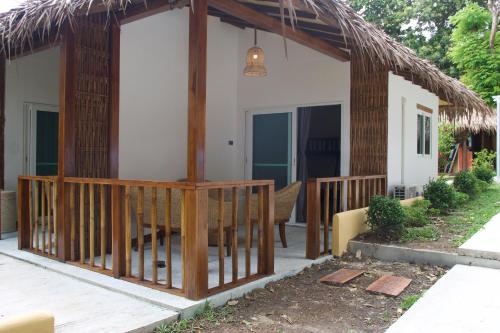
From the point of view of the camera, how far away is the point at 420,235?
5.23 metres

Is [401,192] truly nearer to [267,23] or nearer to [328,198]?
[328,198]

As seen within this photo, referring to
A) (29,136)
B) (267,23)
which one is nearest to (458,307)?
(267,23)

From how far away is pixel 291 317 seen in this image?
3.19 m

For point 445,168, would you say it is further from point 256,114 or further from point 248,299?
point 248,299

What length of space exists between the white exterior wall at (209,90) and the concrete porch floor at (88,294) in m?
1.73

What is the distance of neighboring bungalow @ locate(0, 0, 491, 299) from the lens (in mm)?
3580

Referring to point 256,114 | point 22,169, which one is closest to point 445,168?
point 256,114

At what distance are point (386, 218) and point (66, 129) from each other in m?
3.66

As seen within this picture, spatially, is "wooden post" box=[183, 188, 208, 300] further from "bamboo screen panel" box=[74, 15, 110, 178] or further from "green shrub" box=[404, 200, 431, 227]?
"green shrub" box=[404, 200, 431, 227]

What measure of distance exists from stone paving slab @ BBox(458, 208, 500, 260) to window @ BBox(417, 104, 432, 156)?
286 cm

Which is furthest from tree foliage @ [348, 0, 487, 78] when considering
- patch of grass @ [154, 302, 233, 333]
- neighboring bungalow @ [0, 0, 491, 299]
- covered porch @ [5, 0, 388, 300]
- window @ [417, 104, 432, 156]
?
patch of grass @ [154, 302, 233, 333]

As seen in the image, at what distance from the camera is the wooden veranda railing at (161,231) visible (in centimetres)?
326

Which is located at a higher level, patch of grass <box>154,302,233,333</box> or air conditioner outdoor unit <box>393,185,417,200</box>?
air conditioner outdoor unit <box>393,185,417,200</box>

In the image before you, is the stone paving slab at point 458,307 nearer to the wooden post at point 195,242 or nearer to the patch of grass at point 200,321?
the patch of grass at point 200,321
